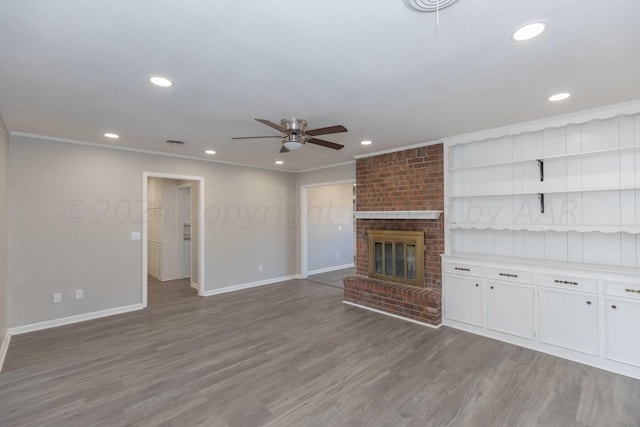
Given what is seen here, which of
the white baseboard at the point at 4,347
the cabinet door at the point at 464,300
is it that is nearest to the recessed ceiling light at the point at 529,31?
the cabinet door at the point at 464,300

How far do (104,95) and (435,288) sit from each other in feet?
14.2

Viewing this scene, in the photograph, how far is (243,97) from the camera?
2.62m

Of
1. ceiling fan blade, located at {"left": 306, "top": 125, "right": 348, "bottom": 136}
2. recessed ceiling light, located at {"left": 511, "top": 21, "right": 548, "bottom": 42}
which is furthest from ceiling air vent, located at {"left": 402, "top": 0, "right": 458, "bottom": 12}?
ceiling fan blade, located at {"left": 306, "top": 125, "right": 348, "bottom": 136}

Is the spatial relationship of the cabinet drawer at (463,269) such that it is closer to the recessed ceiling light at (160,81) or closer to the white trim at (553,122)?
the white trim at (553,122)

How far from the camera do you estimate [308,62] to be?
2035 millimetres

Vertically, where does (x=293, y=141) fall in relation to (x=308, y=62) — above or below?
below

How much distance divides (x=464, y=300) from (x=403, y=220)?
4.58 ft

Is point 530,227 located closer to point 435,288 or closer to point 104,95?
point 435,288

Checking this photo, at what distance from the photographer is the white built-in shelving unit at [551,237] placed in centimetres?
288

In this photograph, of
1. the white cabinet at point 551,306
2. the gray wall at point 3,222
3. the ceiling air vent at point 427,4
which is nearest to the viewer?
the ceiling air vent at point 427,4

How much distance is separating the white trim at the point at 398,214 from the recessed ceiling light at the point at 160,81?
3347 millimetres

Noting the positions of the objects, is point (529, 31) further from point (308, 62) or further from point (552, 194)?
point (552, 194)

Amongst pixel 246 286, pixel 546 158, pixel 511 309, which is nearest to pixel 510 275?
pixel 511 309

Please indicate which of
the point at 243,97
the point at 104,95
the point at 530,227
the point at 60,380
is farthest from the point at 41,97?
the point at 530,227
